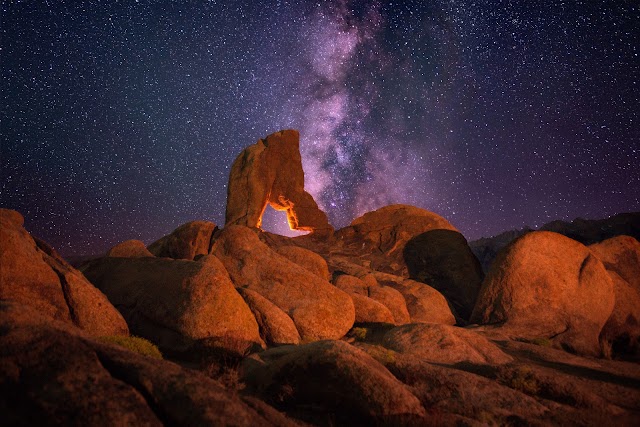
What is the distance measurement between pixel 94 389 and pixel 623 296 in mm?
25319

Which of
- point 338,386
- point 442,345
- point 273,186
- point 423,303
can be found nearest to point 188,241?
point 423,303

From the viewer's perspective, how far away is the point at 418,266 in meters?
28.7

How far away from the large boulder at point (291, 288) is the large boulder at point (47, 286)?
550 cm

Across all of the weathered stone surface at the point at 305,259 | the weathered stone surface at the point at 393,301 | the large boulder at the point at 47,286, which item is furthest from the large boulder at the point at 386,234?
the large boulder at the point at 47,286

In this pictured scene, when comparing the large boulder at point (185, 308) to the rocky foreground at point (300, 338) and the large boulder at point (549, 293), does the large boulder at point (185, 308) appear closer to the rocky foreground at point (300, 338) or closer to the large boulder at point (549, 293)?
the rocky foreground at point (300, 338)

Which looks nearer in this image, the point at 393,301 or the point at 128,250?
the point at 128,250

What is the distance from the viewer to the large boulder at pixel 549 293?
1688 cm

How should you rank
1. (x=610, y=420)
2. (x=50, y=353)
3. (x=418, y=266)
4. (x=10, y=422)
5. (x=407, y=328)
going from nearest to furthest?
(x=10, y=422)
(x=50, y=353)
(x=610, y=420)
(x=407, y=328)
(x=418, y=266)

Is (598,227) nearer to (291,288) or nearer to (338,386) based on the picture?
(291,288)

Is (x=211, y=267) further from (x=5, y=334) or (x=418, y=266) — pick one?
(x=418, y=266)

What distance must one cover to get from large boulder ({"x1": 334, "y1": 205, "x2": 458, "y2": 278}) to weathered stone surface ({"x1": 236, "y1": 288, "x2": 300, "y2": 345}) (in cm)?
1690

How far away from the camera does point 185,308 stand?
10484 millimetres

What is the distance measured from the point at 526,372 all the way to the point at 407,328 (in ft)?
15.9

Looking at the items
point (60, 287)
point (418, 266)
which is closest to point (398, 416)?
point (60, 287)
